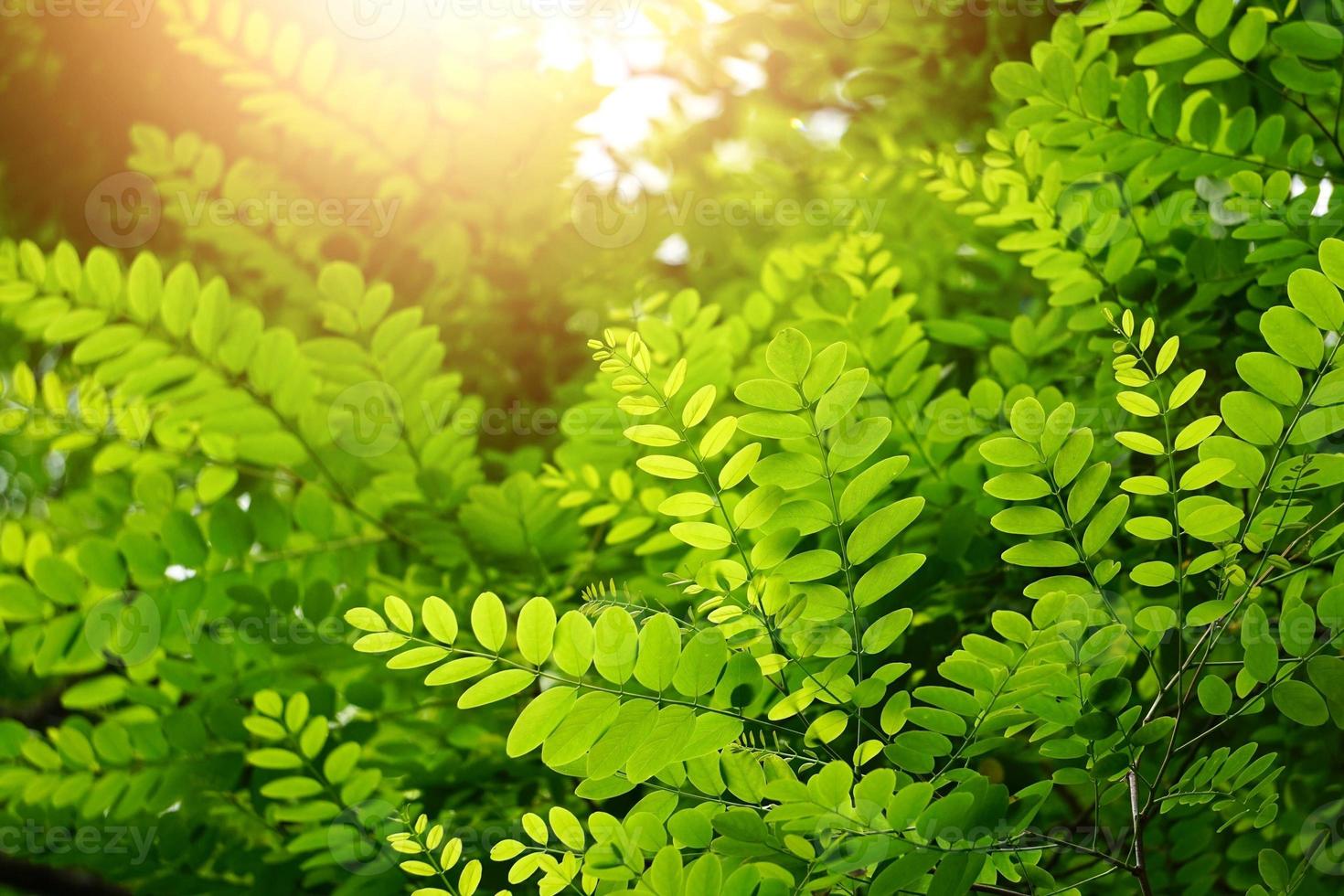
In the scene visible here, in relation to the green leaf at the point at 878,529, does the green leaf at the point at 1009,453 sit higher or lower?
higher

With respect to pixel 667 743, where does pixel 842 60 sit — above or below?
above

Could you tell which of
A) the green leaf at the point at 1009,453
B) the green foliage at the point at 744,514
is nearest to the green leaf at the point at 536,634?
the green foliage at the point at 744,514

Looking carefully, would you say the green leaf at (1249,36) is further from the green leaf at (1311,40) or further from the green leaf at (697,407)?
the green leaf at (697,407)

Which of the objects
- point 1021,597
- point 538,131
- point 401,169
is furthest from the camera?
point 538,131

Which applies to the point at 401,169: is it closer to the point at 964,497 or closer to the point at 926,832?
the point at 964,497

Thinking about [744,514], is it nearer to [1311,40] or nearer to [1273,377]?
[1273,377]

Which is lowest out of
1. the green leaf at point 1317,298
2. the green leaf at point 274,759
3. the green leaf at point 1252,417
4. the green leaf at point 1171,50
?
the green leaf at point 274,759

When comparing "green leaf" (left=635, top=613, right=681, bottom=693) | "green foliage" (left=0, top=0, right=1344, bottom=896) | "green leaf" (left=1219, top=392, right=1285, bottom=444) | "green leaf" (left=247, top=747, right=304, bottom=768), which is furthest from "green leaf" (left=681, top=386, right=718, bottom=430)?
"green leaf" (left=247, top=747, right=304, bottom=768)

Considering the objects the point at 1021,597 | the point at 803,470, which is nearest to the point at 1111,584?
the point at 1021,597

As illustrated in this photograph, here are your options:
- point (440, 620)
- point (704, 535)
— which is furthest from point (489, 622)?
point (704, 535)

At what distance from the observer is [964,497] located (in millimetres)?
817

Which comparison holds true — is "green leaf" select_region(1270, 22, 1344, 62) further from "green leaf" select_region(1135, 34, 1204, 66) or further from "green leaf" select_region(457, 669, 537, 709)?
"green leaf" select_region(457, 669, 537, 709)

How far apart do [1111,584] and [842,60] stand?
1.03 m

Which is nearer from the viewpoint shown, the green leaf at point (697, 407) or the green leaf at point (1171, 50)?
the green leaf at point (697, 407)
